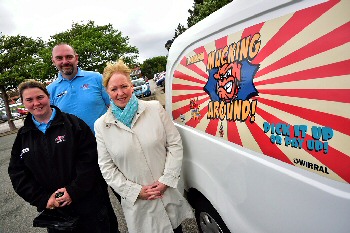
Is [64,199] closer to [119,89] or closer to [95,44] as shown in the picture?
[119,89]

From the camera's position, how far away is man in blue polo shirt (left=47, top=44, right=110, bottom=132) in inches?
114

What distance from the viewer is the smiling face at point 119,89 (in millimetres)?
1945

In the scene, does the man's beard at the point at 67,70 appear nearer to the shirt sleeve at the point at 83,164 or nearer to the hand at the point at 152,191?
the shirt sleeve at the point at 83,164

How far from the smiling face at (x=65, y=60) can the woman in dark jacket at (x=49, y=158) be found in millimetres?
784

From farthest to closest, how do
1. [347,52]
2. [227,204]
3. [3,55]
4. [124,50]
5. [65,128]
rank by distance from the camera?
[124,50], [3,55], [65,128], [227,204], [347,52]

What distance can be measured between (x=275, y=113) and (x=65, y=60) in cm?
254

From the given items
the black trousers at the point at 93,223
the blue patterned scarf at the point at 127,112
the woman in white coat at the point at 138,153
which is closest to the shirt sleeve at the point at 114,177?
the woman in white coat at the point at 138,153

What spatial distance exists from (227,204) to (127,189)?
785 mm

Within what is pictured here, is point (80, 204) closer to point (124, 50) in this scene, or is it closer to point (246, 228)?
point (246, 228)

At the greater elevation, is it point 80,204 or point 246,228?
point 246,228

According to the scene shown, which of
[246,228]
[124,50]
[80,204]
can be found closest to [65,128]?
[80,204]

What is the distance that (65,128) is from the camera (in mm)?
2178

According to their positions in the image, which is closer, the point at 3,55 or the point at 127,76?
the point at 127,76

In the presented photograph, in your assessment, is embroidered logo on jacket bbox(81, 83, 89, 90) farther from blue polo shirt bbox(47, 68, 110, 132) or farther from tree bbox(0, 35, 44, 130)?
tree bbox(0, 35, 44, 130)
